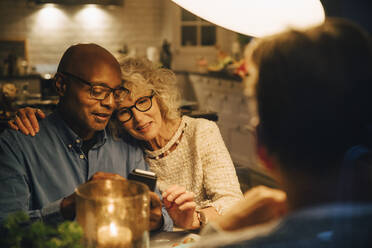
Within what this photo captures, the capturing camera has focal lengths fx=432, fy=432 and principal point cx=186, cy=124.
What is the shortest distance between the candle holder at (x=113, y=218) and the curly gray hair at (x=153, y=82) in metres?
0.92

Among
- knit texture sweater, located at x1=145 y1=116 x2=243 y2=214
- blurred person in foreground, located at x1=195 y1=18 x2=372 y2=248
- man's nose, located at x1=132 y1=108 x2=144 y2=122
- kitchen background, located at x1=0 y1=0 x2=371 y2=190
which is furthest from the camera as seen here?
kitchen background, located at x1=0 y1=0 x2=371 y2=190

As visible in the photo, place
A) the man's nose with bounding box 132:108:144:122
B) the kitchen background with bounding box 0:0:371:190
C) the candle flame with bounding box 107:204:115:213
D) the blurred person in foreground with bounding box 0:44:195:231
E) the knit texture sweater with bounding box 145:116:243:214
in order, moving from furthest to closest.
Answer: the kitchen background with bounding box 0:0:371:190 → the knit texture sweater with bounding box 145:116:243:214 → the man's nose with bounding box 132:108:144:122 → the blurred person in foreground with bounding box 0:44:195:231 → the candle flame with bounding box 107:204:115:213

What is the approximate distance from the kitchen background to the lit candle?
4.45m

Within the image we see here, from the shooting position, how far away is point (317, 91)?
65 cm

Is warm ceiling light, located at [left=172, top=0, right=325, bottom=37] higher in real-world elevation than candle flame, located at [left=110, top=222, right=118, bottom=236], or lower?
higher

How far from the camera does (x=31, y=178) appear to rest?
1486mm

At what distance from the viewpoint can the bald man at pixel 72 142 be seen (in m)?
1.48

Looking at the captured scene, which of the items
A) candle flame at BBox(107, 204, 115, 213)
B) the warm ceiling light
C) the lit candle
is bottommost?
the lit candle

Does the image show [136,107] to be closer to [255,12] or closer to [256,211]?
[255,12]

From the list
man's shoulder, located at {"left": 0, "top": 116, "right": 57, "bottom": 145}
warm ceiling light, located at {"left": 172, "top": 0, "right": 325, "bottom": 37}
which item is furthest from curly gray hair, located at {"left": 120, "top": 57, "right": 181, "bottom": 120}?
warm ceiling light, located at {"left": 172, "top": 0, "right": 325, "bottom": 37}

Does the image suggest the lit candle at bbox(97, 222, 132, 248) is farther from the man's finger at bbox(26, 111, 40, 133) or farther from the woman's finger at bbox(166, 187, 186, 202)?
the man's finger at bbox(26, 111, 40, 133)

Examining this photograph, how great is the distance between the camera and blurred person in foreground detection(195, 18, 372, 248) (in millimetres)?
617

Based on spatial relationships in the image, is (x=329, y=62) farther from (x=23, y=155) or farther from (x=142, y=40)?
(x=142, y=40)

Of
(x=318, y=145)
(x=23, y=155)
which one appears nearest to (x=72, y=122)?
(x=23, y=155)
